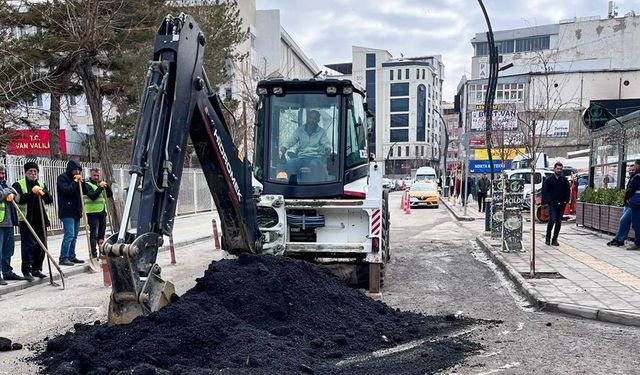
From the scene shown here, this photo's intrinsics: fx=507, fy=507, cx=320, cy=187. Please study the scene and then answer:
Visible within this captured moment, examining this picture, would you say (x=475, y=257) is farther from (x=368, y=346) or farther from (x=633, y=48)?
(x=633, y=48)

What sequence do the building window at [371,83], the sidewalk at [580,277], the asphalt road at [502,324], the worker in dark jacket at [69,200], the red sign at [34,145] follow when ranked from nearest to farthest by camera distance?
1. the asphalt road at [502,324]
2. the sidewalk at [580,277]
3. the worker in dark jacket at [69,200]
4. the red sign at [34,145]
5. the building window at [371,83]

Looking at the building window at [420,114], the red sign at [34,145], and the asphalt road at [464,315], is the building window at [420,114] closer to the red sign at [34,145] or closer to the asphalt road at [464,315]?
the red sign at [34,145]

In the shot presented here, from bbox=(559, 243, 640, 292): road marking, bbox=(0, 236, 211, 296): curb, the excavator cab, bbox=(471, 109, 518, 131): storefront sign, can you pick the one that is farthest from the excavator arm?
bbox=(471, 109, 518, 131): storefront sign

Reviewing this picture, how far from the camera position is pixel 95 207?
10.3 m

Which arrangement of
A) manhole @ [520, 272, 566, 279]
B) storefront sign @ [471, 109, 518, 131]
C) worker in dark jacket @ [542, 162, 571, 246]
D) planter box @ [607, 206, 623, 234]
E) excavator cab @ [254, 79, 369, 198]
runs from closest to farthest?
excavator cab @ [254, 79, 369, 198] → manhole @ [520, 272, 566, 279] → worker in dark jacket @ [542, 162, 571, 246] → planter box @ [607, 206, 623, 234] → storefront sign @ [471, 109, 518, 131]

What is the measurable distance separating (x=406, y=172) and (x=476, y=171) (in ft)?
234

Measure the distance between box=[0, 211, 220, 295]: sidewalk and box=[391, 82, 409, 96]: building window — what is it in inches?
3660

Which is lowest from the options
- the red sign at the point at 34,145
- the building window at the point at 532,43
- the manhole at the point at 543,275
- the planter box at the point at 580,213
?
the manhole at the point at 543,275

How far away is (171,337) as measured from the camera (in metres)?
4.43

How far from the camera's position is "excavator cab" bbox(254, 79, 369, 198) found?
7605 millimetres

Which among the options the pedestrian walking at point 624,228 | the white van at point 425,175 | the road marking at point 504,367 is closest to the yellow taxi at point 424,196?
the white van at point 425,175

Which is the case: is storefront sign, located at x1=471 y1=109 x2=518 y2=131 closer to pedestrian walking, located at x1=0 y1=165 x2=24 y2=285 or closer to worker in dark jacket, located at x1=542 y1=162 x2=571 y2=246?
worker in dark jacket, located at x1=542 y1=162 x2=571 y2=246

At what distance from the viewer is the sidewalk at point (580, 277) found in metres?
6.53

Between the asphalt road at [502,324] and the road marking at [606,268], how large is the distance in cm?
169
